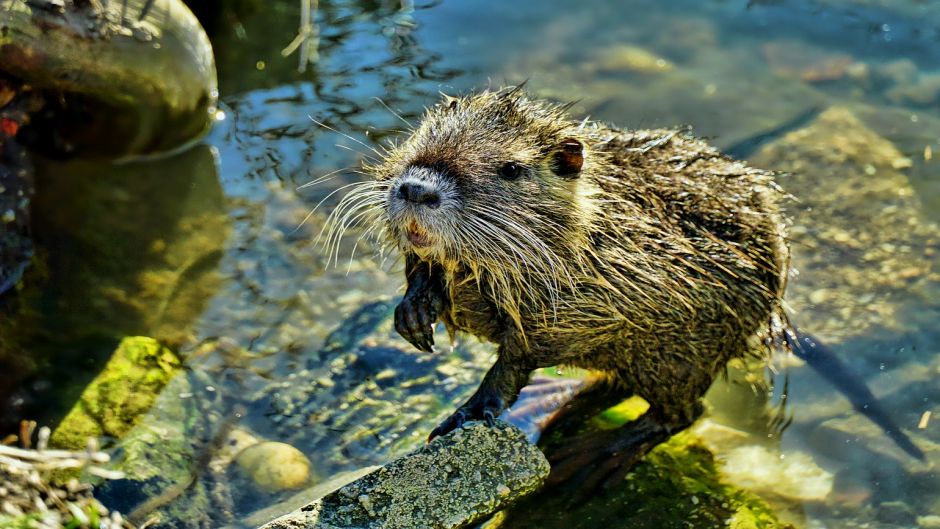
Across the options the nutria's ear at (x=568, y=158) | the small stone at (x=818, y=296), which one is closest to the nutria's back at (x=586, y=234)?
the nutria's ear at (x=568, y=158)

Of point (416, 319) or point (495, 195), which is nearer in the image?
point (495, 195)

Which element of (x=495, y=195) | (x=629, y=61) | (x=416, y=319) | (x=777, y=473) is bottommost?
(x=777, y=473)

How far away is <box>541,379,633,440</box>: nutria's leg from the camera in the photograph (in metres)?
3.97

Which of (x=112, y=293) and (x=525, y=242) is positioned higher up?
(x=525, y=242)

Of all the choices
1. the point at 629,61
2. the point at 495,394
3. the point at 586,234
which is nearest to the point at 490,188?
the point at 586,234

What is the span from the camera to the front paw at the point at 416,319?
11.0 ft

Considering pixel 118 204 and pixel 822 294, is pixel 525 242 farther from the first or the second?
pixel 118 204

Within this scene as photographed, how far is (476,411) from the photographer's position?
3410 mm

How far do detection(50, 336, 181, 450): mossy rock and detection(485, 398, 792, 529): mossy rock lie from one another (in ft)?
4.84

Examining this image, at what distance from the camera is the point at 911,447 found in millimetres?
3955

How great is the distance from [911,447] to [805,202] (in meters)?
1.60

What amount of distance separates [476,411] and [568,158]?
0.88m

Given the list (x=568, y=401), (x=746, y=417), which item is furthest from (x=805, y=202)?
(x=568, y=401)

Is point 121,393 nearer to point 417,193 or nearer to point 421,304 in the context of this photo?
point 421,304
